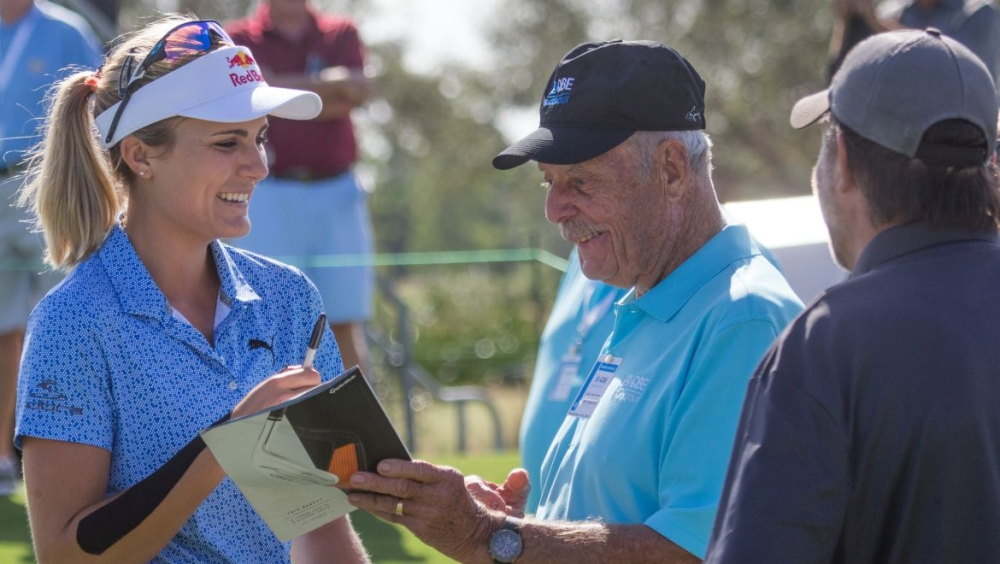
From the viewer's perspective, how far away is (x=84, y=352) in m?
2.73

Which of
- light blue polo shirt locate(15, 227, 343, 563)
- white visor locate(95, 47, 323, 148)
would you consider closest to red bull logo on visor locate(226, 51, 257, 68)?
white visor locate(95, 47, 323, 148)

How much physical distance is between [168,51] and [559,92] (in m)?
0.94

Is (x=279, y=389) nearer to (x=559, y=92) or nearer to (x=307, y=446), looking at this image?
(x=307, y=446)

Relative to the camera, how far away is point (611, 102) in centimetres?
295

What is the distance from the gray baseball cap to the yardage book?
1018 millimetres

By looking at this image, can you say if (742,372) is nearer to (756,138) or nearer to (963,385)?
(963,385)

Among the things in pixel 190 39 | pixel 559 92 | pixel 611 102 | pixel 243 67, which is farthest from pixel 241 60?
pixel 611 102

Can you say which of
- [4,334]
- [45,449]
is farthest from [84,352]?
[4,334]

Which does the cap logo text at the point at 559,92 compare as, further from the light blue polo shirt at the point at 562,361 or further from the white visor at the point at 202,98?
the white visor at the point at 202,98

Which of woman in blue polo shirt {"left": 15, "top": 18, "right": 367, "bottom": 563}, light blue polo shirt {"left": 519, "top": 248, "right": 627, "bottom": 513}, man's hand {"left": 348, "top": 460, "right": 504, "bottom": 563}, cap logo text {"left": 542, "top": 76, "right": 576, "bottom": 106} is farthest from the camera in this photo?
light blue polo shirt {"left": 519, "top": 248, "right": 627, "bottom": 513}

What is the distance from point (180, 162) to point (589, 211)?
3.24 ft

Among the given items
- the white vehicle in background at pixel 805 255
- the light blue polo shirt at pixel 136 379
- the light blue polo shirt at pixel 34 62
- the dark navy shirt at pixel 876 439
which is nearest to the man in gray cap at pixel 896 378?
the dark navy shirt at pixel 876 439

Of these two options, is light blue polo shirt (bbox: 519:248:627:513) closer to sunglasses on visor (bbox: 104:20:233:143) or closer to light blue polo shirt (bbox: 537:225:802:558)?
light blue polo shirt (bbox: 537:225:802:558)

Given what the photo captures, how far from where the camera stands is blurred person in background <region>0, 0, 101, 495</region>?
6039mm
